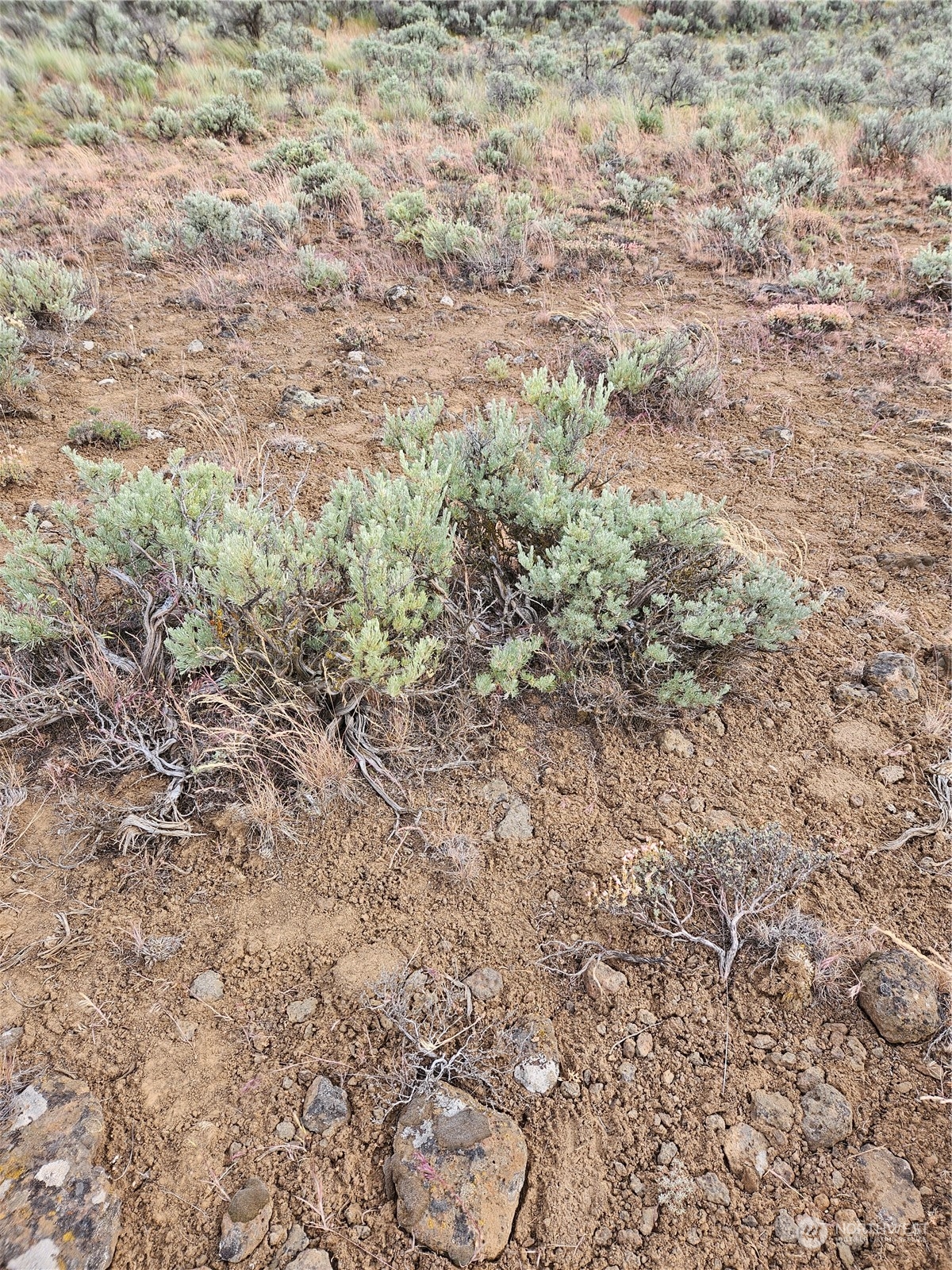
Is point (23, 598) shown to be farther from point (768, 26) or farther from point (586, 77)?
point (768, 26)

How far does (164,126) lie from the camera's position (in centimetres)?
1104

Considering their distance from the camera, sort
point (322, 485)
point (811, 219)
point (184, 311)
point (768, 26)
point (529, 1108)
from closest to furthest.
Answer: point (529, 1108) → point (322, 485) → point (184, 311) → point (811, 219) → point (768, 26)

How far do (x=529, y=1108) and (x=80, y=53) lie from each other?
64.3ft

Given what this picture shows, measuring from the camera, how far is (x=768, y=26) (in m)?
17.3

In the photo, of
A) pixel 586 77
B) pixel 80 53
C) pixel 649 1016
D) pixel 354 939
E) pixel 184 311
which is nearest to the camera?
pixel 649 1016

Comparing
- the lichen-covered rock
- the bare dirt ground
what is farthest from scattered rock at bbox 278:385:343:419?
the lichen-covered rock

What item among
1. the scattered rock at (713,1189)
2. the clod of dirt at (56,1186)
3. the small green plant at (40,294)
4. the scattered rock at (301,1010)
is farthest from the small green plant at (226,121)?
the scattered rock at (713,1189)

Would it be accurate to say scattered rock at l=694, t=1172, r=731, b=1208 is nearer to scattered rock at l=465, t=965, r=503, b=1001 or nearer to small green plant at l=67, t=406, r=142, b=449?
scattered rock at l=465, t=965, r=503, b=1001

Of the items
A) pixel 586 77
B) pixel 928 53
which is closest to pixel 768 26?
Answer: pixel 928 53

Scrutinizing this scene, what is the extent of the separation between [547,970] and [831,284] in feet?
22.0

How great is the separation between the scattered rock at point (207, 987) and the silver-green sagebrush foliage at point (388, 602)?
631mm

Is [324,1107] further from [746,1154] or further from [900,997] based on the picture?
[900,997]

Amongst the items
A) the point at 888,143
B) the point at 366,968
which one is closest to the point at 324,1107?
the point at 366,968

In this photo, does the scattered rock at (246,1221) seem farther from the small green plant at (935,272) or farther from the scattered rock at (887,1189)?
the small green plant at (935,272)
